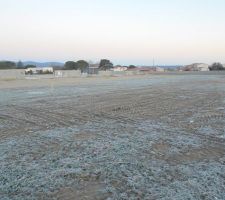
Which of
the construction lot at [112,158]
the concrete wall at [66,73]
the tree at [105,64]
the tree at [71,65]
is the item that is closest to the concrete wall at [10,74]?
the concrete wall at [66,73]

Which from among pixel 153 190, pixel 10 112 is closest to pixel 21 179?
pixel 153 190

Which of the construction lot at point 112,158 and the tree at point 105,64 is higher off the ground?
the tree at point 105,64

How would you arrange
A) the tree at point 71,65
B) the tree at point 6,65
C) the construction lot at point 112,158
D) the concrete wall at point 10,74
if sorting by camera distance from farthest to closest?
the tree at point 71,65, the tree at point 6,65, the concrete wall at point 10,74, the construction lot at point 112,158

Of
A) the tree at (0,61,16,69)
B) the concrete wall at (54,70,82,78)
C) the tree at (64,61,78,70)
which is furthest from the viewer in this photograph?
the tree at (64,61,78,70)

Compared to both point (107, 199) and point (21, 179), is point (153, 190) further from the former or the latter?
point (21, 179)

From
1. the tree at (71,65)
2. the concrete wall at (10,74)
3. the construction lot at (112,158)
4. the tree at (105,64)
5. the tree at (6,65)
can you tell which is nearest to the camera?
the construction lot at (112,158)

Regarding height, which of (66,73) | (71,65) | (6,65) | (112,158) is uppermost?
(6,65)

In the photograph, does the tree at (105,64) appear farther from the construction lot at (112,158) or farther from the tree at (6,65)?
the construction lot at (112,158)

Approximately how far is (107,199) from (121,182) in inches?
28.2

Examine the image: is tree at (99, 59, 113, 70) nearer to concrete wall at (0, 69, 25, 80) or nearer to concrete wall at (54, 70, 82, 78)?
concrete wall at (54, 70, 82, 78)

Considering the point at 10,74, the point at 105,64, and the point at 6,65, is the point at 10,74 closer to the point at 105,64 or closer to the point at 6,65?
the point at 6,65

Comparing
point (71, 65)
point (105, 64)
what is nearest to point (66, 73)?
point (71, 65)

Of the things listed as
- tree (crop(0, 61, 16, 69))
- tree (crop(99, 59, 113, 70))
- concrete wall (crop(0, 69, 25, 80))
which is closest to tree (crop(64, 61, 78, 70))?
tree (crop(0, 61, 16, 69))

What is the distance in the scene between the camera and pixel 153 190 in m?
5.15
